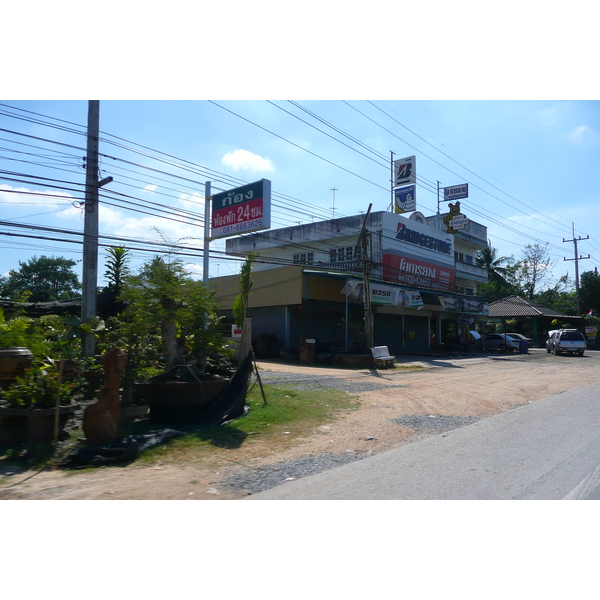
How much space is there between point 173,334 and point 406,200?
32.7 meters

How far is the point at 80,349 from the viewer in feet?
36.6

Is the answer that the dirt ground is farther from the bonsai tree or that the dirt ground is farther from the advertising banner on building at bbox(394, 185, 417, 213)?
the advertising banner on building at bbox(394, 185, 417, 213)

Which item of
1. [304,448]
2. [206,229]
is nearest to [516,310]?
[206,229]

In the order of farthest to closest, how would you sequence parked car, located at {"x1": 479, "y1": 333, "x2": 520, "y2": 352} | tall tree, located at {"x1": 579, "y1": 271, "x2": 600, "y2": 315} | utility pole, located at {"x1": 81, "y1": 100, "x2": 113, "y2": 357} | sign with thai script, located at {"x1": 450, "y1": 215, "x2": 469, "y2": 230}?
tall tree, located at {"x1": 579, "y1": 271, "x2": 600, "y2": 315}, sign with thai script, located at {"x1": 450, "y1": 215, "x2": 469, "y2": 230}, parked car, located at {"x1": 479, "y1": 333, "x2": 520, "y2": 352}, utility pole, located at {"x1": 81, "y1": 100, "x2": 113, "y2": 357}

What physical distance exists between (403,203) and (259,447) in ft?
112

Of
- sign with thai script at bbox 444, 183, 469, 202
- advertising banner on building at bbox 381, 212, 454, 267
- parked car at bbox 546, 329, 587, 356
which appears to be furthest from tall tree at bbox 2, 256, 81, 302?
parked car at bbox 546, 329, 587, 356

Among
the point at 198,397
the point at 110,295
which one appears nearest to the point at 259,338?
the point at 110,295

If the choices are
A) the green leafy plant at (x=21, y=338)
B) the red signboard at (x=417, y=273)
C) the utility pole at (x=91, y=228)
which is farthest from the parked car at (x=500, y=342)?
the green leafy plant at (x=21, y=338)

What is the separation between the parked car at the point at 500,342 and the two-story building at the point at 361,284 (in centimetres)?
205

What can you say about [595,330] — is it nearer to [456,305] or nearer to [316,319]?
[456,305]

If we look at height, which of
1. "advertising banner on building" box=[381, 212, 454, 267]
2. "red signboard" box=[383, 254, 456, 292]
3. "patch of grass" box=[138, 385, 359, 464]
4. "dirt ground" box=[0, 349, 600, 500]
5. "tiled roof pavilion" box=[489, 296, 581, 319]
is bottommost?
"dirt ground" box=[0, 349, 600, 500]

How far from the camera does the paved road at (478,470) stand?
17.2ft

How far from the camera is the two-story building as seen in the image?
26297 millimetres

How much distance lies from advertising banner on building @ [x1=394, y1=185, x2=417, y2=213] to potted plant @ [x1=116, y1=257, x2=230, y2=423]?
31.7 metres
